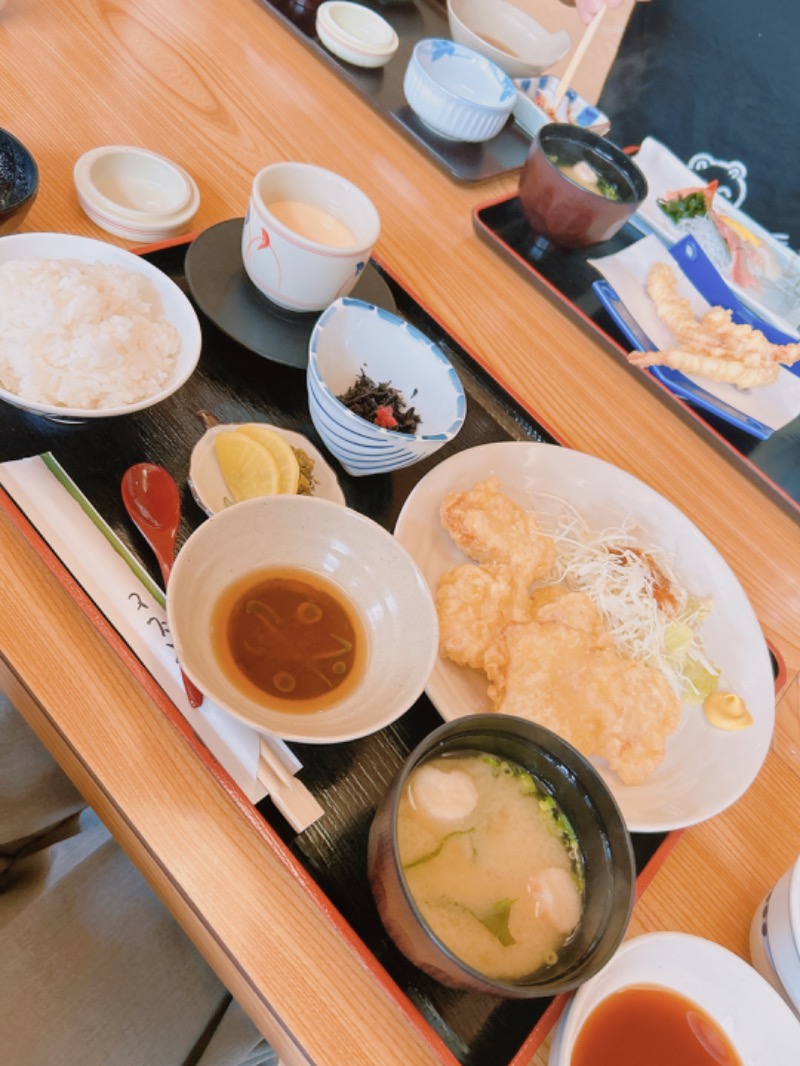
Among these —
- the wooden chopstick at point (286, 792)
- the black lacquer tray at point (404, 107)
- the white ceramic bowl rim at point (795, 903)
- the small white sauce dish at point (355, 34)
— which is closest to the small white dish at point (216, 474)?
the wooden chopstick at point (286, 792)

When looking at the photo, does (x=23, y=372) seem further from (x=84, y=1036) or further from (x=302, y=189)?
(x=84, y=1036)

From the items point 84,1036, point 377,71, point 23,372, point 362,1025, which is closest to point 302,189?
point 23,372

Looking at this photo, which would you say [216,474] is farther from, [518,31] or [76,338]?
[518,31]

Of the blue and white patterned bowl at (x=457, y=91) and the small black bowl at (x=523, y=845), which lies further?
the blue and white patterned bowl at (x=457, y=91)

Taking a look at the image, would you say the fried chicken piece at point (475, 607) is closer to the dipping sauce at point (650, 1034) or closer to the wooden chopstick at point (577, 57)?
the dipping sauce at point (650, 1034)

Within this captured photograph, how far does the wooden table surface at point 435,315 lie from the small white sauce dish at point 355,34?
75 millimetres

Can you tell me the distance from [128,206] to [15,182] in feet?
0.99

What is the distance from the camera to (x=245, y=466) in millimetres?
1299

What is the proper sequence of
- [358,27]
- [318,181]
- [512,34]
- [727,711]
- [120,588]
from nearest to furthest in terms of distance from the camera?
[120,588] < [727,711] < [318,181] < [358,27] < [512,34]

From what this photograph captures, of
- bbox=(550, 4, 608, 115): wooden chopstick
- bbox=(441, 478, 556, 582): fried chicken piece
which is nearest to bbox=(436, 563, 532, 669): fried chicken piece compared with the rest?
bbox=(441, 478, 556, 582): fried chicken piece

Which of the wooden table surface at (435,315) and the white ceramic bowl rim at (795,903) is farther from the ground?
the white ceramic bowl rim at (795,903)

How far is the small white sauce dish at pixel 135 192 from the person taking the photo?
5.33ft

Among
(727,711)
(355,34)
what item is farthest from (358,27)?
(727,711)

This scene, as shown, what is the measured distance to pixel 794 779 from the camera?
1.43 metres
